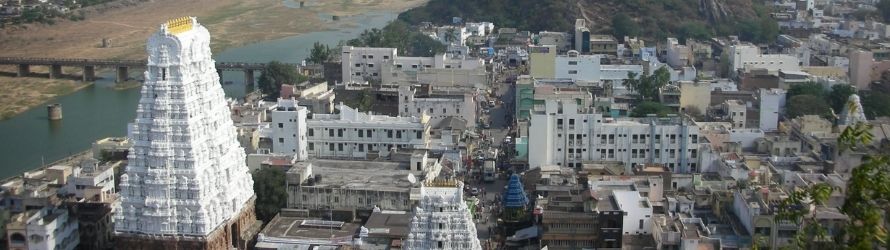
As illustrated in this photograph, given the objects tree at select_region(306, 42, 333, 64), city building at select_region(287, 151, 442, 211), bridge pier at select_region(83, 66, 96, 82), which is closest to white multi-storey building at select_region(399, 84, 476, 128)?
city building at select_region(287, 151, 442, 211)

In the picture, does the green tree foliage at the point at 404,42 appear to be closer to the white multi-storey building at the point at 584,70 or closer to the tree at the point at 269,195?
the white multi-storey building at the point at 584,70

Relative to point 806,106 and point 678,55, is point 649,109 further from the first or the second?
point 678,55

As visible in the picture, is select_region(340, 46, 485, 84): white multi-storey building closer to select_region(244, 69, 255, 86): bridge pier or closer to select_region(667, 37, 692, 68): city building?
select_region(244, 69, 255, 86): bridge pier

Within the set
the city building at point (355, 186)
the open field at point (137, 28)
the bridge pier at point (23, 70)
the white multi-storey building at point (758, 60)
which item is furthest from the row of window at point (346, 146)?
the bridge pier at point (23, 70)

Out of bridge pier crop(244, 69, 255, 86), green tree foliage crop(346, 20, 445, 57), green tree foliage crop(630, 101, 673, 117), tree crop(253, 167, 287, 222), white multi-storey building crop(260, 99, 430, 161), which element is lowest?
tree crop(253, 167, 287, 222)

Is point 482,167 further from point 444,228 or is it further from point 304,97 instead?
point 444,228

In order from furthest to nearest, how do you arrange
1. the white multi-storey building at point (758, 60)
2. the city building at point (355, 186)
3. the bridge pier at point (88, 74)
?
the bridge pier at point (88, 74)
the white multi-storey building at point (758, 60)
the city building at point (355, 186)

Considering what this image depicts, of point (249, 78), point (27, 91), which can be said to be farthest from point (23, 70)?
point (249, 78)
